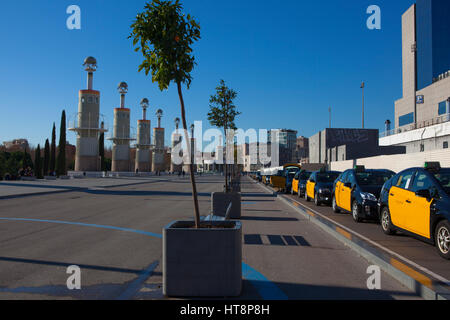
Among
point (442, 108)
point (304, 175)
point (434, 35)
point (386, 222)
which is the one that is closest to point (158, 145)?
point (434, 35)

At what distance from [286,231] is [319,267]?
155 inches

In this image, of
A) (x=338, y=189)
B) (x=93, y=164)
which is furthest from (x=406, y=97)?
(x=338, y=189)

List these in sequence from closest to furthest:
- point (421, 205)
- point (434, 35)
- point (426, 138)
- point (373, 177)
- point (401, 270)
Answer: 1. point (401, 270)
2. point (421, 205)
3. point (373, 177)
4. point (426, 138)
5. point (434, 35)

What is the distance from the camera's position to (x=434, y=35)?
196 feet

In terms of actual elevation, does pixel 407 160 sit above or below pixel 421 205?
above

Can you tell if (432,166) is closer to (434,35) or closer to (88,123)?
(88,123)

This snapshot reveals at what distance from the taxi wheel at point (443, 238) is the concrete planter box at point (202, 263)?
392 centimetres

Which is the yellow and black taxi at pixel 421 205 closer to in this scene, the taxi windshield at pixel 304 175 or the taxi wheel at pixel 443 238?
the taxi wheel at pixel 443 238

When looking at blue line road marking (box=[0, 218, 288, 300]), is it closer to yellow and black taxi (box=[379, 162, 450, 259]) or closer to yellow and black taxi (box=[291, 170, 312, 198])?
yellow and black taxi (box=[379, 162, 450, 259])

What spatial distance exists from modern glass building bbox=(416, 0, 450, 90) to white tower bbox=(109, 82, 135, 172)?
50017mm

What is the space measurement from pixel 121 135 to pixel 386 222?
6586 cm

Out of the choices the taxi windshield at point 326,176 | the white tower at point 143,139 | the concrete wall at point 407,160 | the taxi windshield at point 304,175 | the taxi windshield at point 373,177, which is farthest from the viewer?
the white tower at point 143,139

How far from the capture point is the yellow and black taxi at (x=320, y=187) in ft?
53.0

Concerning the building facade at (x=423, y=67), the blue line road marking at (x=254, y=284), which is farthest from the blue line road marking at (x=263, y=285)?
the building facade at (x=423, y=67)
